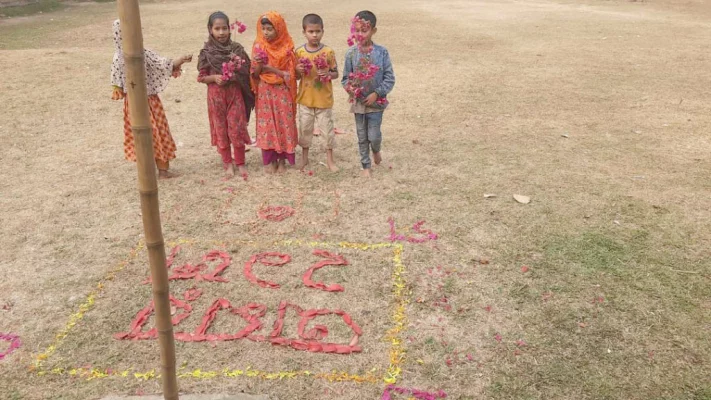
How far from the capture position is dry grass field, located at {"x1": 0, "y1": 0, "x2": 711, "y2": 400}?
3.25 metres

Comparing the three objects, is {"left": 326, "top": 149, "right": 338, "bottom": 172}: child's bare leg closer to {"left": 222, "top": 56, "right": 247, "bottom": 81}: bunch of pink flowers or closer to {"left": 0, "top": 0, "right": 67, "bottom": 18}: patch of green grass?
{"left": 222, "top": 56, "right": 247, "bottom": 81}: bunch of pink flowers

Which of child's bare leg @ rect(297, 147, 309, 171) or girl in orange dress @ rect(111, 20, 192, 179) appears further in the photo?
child's bare leg @ rect(297, 147, 309, 171)

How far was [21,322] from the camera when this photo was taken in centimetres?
365

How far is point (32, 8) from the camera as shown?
18.4m

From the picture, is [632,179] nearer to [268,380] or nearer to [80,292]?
[268,380]

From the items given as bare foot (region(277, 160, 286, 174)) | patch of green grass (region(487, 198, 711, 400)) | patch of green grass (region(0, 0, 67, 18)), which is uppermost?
patch of green grass (region(0, 0, 67, 18))

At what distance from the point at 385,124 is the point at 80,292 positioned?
474 centimetres

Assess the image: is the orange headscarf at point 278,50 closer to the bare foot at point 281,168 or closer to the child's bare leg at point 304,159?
the child's bare leg at point 304,159

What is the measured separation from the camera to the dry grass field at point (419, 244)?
325 centimetres

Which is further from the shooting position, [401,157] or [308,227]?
[401,157]

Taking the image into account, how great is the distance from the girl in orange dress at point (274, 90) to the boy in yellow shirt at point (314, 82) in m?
0.10

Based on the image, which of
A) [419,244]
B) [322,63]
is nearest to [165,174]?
[322,63]

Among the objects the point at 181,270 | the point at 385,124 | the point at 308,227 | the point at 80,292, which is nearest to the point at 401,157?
the point at 385,124

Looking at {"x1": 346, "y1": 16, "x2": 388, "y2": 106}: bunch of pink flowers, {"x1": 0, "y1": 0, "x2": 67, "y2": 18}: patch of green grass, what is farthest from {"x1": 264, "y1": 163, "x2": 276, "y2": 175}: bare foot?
{"x1": 0, "y1": 0, "x2": 67, "y2": 18}: patch of green grass
